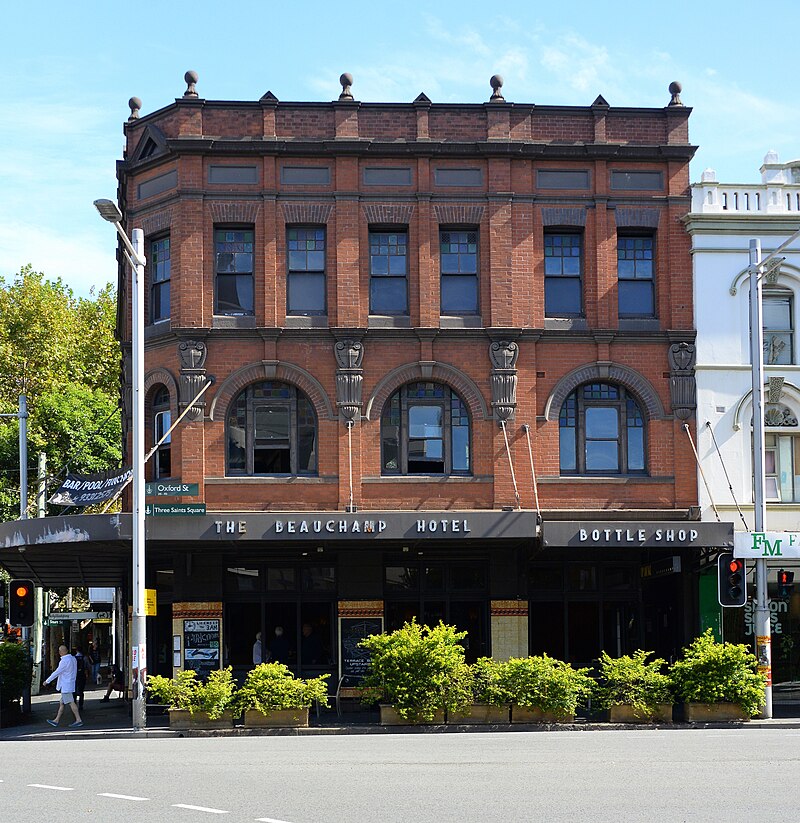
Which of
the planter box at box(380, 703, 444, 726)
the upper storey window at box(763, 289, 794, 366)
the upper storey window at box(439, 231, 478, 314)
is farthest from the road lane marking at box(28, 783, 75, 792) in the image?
the upper storey window at box(763, 289, 794, 366)

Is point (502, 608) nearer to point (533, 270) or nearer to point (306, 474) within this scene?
point (306, 474)

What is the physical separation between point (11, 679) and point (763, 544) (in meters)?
15.4

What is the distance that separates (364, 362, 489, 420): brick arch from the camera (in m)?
28.5

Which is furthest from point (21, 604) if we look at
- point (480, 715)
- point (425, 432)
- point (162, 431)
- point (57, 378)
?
point (57, 378)

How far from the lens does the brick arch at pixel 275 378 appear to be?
28.4 meters

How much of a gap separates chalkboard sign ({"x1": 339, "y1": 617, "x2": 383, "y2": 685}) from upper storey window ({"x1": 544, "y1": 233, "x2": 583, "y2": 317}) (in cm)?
770

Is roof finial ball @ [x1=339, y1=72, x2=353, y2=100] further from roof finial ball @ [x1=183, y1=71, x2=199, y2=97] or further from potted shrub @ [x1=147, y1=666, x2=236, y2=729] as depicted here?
potted shrub @ [x1=147, y1=666, x2=236, y2=729]

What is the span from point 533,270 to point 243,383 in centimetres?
670

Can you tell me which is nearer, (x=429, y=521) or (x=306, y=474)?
(x=429, y=521)

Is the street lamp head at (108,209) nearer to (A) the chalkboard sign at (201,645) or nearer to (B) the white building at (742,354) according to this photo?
(A) the chalkboard sign at (201,645)

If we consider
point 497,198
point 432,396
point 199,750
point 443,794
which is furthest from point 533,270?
point 443,794

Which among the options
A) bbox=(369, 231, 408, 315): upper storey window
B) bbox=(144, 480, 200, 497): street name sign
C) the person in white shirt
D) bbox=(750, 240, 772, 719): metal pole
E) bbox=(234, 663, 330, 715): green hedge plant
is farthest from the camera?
bbox=(369, 231, 408, 315): upper storey window

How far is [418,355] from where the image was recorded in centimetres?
2877

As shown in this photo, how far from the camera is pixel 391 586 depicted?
2914cm
